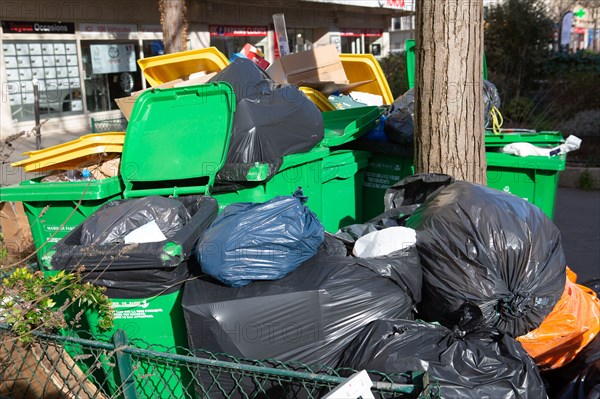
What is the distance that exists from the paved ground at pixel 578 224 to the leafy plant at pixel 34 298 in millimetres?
1769

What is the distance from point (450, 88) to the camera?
131 inches

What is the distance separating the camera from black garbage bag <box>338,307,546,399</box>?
212 centimetres

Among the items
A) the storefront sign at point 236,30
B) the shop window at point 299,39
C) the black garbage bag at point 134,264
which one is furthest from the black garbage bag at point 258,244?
the shop window at point 299,39

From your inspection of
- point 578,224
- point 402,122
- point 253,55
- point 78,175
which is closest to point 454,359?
point 402,122

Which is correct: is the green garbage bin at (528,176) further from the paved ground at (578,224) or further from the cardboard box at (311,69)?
the cardboard box at (311,69)

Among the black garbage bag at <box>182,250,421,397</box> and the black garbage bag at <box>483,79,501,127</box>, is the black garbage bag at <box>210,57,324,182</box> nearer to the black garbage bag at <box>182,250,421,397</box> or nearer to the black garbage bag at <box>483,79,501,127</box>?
the black garbage bag at <box>182,250,421,397</box>

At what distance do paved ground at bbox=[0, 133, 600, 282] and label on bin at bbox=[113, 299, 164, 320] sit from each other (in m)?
1.77

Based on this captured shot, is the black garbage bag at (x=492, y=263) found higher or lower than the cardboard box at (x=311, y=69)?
lower

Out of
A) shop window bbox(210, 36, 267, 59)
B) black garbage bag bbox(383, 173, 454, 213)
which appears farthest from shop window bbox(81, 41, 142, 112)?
black garbage bag bbox(383, 173, 454, 213)

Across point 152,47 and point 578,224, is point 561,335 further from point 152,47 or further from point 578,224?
point 152,47

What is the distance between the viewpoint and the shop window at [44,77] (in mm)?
12039

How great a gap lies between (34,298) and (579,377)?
2.26 meters

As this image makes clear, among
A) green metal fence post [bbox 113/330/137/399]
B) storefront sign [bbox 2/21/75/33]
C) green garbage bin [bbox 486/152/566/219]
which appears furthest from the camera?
storefront sign [bbox 2/21/75/33]

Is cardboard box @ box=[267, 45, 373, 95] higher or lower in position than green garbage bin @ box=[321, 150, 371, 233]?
higher
